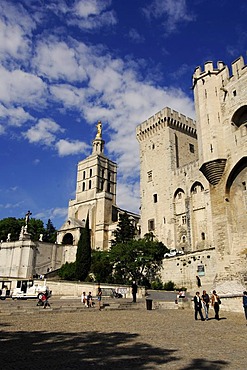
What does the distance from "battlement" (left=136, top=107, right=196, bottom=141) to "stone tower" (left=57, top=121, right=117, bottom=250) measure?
1649cm

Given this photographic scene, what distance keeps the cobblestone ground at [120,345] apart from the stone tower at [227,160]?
712 centimetres

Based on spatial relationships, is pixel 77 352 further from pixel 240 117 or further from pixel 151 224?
pixel 151 224

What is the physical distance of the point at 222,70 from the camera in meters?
22.0

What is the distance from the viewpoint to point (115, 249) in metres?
37.1

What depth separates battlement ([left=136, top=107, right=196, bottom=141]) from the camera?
155 feet

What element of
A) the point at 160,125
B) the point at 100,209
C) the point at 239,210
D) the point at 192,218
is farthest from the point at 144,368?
the point at 100,209

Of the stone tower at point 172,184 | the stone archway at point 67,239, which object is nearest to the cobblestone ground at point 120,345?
the stone tower at point 172,184

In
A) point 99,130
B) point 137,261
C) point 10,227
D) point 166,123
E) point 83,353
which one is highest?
point 99,130

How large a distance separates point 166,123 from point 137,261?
21.0 m

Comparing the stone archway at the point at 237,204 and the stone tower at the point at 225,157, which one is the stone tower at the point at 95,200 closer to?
the stone tower at the point at 225,157

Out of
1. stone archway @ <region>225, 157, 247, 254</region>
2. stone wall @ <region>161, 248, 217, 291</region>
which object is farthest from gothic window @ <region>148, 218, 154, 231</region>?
stone archway @ <region>225, 157, 247, 254</region>

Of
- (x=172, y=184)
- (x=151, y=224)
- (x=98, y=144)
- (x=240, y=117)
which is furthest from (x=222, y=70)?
(x=98, y=144)

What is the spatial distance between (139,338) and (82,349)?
204 cm

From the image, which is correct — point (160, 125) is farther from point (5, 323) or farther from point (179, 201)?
point (5, 323)
